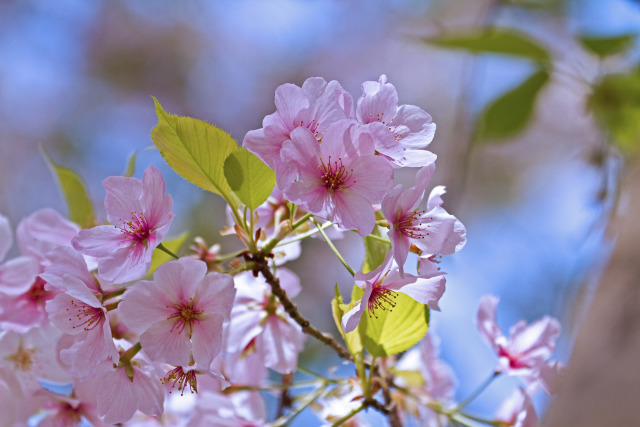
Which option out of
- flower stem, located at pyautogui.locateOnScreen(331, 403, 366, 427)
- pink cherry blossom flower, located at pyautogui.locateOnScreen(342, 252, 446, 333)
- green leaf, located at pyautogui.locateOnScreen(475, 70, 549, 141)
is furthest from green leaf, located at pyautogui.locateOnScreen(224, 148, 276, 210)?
green leaf, located at pyautogui.locateOnScreen(475, 70, 549, 141)

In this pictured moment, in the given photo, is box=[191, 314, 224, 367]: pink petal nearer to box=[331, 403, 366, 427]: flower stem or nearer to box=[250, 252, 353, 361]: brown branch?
box=[250, 252, 353, 361]: brown branch

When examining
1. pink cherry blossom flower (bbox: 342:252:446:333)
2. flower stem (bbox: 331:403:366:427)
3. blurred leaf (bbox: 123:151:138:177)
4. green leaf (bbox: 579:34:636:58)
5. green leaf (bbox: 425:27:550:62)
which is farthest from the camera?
green leaf (bbox: 579:34:636:58)

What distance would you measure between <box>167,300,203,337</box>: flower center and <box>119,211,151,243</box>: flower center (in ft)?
0.26

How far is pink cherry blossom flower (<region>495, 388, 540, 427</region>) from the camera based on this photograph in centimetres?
66

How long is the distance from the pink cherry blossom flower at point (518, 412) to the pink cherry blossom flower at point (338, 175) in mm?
285

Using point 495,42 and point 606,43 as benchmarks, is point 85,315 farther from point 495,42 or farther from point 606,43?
point 606,43

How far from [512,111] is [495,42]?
8.9 inches

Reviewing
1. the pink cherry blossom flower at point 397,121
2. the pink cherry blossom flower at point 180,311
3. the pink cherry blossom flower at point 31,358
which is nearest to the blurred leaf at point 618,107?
the pink cherry blossom flower at point 397,121

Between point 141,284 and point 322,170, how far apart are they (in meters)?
0.20

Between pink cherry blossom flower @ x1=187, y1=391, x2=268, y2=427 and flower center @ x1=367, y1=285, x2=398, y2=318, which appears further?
pink cherry blossom flower @ x1=187, y1=391, x2=268, y2=427

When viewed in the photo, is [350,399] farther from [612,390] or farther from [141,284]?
[612,390]

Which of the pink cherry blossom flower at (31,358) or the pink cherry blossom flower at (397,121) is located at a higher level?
the pink cherry blossom flower at (397,121)

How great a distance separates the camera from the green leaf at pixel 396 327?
62 centimetres

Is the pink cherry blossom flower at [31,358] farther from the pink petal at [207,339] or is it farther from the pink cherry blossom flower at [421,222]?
the pink cherry blossom flower at [421,222]
